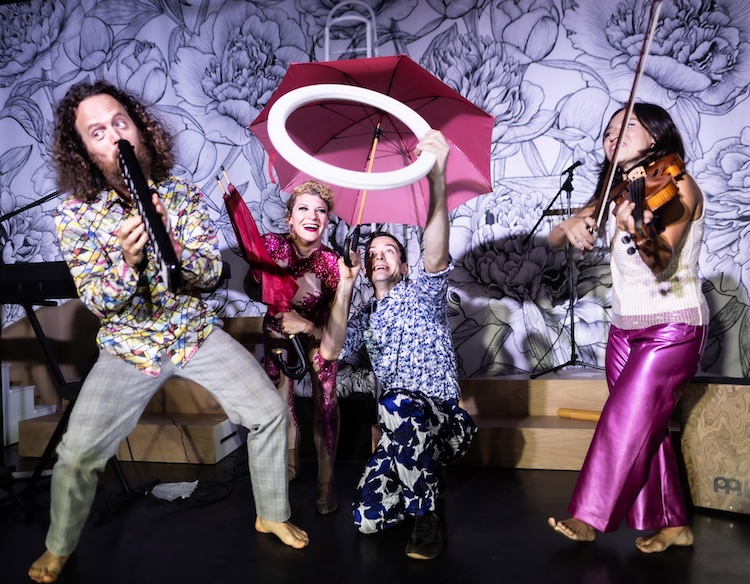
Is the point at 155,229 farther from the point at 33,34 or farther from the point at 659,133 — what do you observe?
the point at 33,34

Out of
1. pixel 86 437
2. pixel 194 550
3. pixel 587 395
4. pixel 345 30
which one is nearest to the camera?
pixel 86 437

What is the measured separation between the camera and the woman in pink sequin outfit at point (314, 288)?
3.09m

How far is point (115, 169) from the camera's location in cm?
227

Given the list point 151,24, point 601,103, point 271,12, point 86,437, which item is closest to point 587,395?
point 601,103

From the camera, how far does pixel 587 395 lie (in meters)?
3.74

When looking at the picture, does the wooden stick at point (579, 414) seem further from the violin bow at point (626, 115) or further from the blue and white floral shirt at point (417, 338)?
the violin bow at point (626, 115)

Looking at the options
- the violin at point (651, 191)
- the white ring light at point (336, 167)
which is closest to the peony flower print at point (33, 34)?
the white ring light at point (336, 167)

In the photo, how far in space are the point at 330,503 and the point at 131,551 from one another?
86 centimetres

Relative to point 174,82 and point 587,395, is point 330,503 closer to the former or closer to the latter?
point 587,395

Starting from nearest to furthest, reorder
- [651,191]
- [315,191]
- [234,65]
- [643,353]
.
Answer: [651,191]
[643,353]
[315,191]
[234,65]

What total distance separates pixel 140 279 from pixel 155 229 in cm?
41

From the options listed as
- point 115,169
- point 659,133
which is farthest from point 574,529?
point 115,169

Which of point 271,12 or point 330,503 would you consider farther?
point 271,12

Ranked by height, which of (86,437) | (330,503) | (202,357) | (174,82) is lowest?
(330,503)
